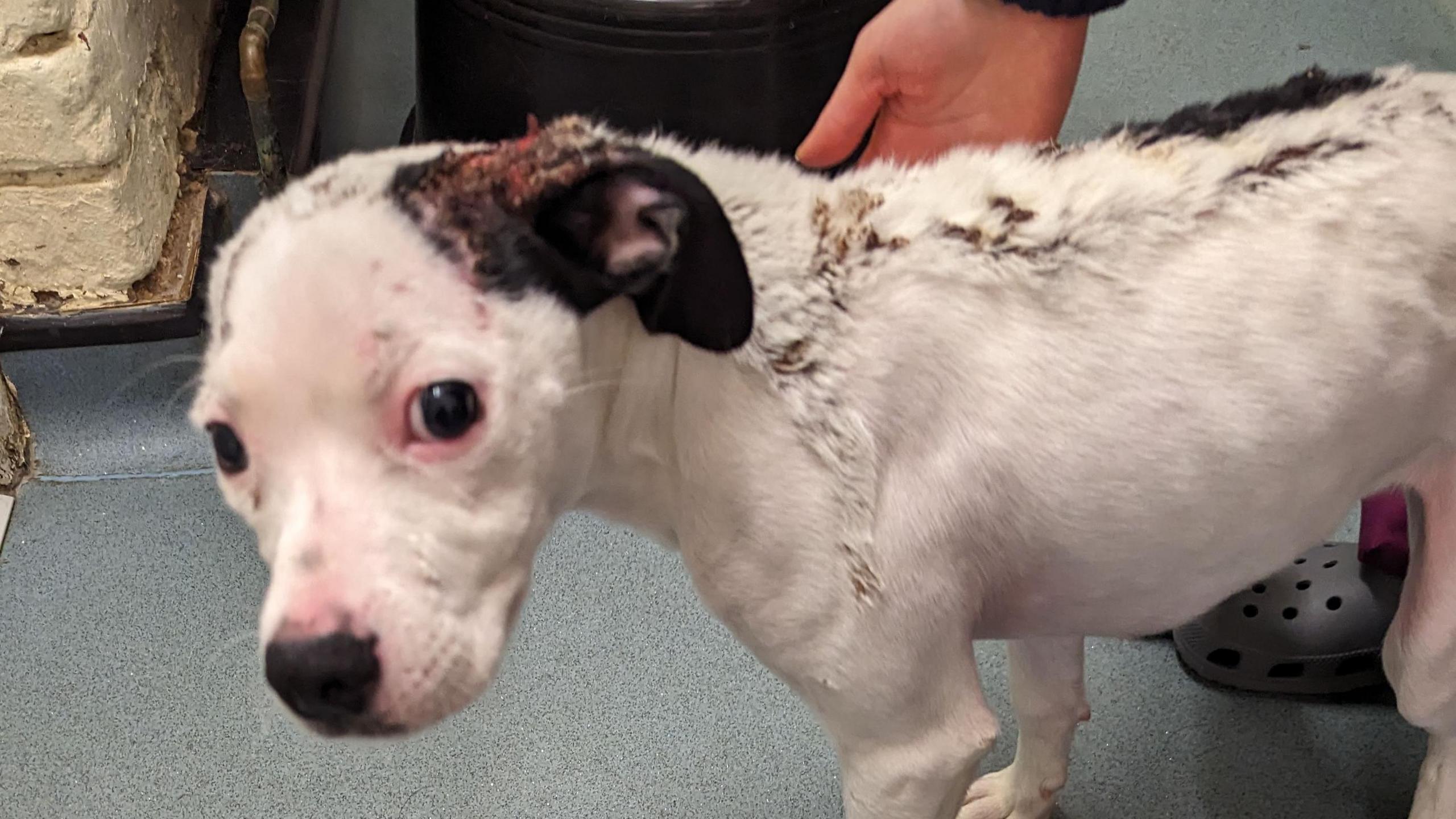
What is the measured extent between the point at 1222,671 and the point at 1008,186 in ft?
2.86

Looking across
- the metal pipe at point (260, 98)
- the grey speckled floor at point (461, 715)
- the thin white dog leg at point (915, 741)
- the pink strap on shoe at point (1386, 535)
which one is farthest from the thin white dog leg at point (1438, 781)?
the metal pipe at point (260, 98)

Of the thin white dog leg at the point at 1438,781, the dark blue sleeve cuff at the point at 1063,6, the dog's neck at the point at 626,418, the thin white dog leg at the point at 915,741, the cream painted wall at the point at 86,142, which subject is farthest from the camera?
the cream painted wall at the point at 86,142

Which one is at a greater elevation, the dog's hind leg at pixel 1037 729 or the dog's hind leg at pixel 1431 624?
the dog's hind leg at pixel 1431 624

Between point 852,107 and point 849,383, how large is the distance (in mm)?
344

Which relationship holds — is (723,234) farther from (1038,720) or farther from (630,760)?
(630,760)

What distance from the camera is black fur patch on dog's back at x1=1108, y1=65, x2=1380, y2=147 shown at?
34.8 inches

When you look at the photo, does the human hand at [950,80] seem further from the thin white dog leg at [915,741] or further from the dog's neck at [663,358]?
the thin white dog leg at [915,741]

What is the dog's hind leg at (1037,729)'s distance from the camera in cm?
120

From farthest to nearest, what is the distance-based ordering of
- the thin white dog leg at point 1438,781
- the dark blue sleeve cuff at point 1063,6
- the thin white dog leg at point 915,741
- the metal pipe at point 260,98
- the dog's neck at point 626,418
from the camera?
the metal pipe at point 260,98 < the thin white dog leg at point 1438,781 < the dark blue sleeve cuff at point 1063,6 < the thin white dog leg at point 915,741 < the dog's neck at point 626,418

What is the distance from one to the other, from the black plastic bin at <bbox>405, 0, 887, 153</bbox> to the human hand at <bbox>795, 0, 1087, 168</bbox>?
1.55ft

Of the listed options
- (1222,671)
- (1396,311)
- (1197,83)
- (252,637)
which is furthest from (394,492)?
(1197,83)

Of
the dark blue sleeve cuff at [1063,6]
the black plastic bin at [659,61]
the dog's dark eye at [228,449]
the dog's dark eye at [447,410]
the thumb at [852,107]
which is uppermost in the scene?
the dark blue sleeve cuff at [1063,6]

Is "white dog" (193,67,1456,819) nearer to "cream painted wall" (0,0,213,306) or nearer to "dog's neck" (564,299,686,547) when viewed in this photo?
"dog's neck" (564,299,686,547)

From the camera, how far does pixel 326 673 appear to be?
68cm
